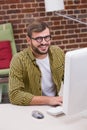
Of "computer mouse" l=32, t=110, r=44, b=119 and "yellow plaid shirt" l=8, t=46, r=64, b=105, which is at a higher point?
"yellow plaid shirt" l=8, t=46, r=64, b=105

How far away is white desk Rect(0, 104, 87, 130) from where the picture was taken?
1.62 metres

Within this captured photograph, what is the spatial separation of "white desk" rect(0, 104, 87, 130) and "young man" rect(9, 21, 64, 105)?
157 millimetres

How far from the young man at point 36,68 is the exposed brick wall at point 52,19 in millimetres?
2274

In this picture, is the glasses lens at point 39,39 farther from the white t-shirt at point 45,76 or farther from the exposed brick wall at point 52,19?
the exposed brick wall at point 52,19

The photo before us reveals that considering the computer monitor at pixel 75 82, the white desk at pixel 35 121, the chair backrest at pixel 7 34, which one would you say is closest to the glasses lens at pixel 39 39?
the white desk at pixel 35 121

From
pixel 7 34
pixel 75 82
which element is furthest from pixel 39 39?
pixel 7 34

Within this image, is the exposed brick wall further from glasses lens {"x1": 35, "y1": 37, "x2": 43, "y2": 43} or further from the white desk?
the white desk

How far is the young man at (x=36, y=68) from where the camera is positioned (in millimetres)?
2047

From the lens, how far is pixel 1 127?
64.3 inches

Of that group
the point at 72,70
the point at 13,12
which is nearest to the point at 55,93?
the point at 72,70

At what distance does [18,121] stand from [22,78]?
0.47 metres

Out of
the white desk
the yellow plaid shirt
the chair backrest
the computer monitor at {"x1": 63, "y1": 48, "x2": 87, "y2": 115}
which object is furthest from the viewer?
the chair backrest

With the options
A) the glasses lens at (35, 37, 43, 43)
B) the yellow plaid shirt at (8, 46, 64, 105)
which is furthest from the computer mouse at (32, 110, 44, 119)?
the glasses lens at (35, 37, 43, 43)

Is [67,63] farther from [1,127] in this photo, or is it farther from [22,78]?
[22,78]
